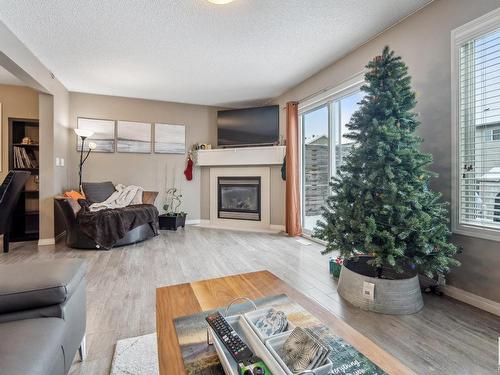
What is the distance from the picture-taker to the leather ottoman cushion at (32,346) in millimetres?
745

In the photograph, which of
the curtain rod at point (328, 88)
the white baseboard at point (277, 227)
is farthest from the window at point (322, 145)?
the white baseboard at point (277, 227)

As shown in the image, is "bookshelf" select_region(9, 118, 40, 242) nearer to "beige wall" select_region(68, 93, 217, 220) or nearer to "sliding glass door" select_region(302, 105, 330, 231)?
"beige wall" select_region(68, 93, 217, 220)

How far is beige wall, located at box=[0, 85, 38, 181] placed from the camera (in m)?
4.13

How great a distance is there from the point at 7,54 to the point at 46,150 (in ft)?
4.91

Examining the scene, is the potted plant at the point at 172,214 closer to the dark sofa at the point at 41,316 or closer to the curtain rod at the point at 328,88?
the curtain rod at the point at 328,88

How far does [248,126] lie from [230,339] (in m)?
4.56

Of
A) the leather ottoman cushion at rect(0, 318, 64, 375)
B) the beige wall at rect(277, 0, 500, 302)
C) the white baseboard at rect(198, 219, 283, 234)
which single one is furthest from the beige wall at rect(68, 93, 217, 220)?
the leather ottoman cushion at rect(0, 318, 64, 375)

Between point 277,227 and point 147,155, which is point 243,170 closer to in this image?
point 277,227

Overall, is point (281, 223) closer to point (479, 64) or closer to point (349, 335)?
point (479, 64)

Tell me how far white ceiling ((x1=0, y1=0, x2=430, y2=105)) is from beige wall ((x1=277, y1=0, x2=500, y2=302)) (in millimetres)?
196

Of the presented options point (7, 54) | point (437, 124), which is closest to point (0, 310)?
point (7, 54)

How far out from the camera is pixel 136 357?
1.40m

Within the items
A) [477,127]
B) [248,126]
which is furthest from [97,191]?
[477,127]

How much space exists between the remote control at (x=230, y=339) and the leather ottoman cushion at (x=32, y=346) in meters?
0.52
